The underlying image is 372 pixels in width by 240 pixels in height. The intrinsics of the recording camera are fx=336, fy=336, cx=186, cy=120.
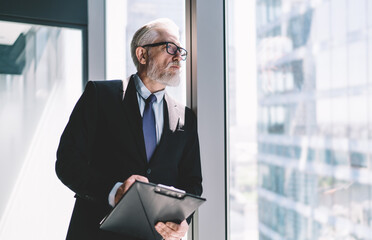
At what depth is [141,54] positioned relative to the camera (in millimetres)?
1555

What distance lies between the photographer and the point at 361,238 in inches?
35.3

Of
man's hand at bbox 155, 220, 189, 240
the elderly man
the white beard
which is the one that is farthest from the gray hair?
man's hand at bbox 155, 220, 189, 240

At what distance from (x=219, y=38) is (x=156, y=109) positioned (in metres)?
0.49

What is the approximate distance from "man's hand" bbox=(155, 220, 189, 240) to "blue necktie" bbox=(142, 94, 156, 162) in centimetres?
29

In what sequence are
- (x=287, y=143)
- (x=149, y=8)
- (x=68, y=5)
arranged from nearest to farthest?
(x=287, y=143) → (x=149, y=8) → (x=68, y=5)

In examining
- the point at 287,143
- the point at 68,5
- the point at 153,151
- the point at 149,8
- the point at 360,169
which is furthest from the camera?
the point at 68,5

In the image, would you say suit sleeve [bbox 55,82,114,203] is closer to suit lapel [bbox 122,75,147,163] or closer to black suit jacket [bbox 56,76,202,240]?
black suit jacket [bbox 56,76,202,240]

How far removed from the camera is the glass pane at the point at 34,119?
8.70 ft

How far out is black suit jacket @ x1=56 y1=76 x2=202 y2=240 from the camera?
1.32m

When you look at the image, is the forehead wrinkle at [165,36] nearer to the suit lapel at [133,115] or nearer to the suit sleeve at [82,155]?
the suit lapel at [133,115]

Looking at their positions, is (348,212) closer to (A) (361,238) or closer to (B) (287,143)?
(A) (361,238)

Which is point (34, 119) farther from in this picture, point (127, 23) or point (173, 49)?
point (173, 49)

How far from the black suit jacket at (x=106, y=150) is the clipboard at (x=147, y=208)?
18 cm

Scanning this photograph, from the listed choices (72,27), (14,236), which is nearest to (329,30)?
(72,27)
